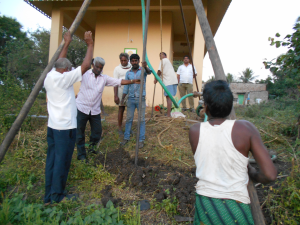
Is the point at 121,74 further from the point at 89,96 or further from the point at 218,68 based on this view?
the point at 218,68

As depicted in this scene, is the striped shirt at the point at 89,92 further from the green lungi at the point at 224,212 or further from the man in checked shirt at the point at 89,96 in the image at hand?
the green lungi at the point at 224,212

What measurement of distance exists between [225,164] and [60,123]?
1993 millimetres

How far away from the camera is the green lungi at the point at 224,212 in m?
1.42

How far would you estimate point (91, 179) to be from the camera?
332 cm

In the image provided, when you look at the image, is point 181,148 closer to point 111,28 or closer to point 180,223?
point 180,223

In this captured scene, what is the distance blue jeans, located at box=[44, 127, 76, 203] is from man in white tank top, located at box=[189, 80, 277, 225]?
70.5 inches

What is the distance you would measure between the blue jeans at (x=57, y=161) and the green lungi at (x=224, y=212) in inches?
73.7

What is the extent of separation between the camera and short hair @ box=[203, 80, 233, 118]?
154 centimetres

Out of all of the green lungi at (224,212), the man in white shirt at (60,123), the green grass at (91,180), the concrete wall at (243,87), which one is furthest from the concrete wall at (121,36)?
the concrete wall at (243,87)

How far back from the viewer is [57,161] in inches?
107

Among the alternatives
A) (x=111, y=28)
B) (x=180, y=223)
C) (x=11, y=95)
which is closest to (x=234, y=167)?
(x=180, y=223)

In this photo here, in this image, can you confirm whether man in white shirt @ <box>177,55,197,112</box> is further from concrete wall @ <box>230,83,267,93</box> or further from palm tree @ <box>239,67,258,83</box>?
palm tree @ <box>239,67,258,83</box>

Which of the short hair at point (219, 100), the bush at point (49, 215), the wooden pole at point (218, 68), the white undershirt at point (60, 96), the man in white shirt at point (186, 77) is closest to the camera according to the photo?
the short hair at point (219, 100)

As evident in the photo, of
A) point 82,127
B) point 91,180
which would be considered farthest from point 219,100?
point 82,127
